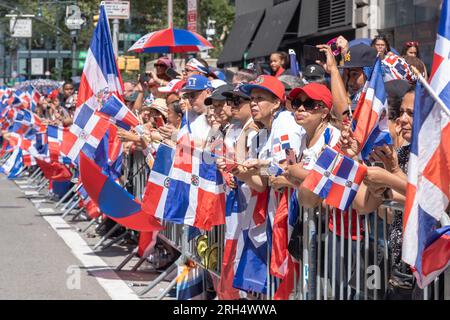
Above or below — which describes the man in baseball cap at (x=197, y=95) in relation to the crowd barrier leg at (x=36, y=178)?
above

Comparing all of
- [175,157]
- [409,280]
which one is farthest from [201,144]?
[409,280]

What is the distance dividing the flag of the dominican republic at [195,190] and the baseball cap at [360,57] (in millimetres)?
1306

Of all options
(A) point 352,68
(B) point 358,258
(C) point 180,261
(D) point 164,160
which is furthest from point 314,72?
(B) point 358,258

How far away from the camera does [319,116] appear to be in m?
6.91

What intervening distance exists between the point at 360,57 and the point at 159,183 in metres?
2.12

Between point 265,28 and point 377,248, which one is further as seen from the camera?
point 265,28

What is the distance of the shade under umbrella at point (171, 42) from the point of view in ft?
51.6

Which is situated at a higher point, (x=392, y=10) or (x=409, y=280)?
(x=392, y=10)

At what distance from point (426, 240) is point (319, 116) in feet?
7.08

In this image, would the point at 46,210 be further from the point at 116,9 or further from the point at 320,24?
the point at 320,24

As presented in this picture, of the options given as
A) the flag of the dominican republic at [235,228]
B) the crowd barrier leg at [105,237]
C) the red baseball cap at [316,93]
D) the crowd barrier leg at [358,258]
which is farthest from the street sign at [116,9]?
the crowd barrier leg at [358,258]

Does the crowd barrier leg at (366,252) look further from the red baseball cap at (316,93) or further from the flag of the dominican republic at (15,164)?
the flag of the dominican republic at (15,164)
